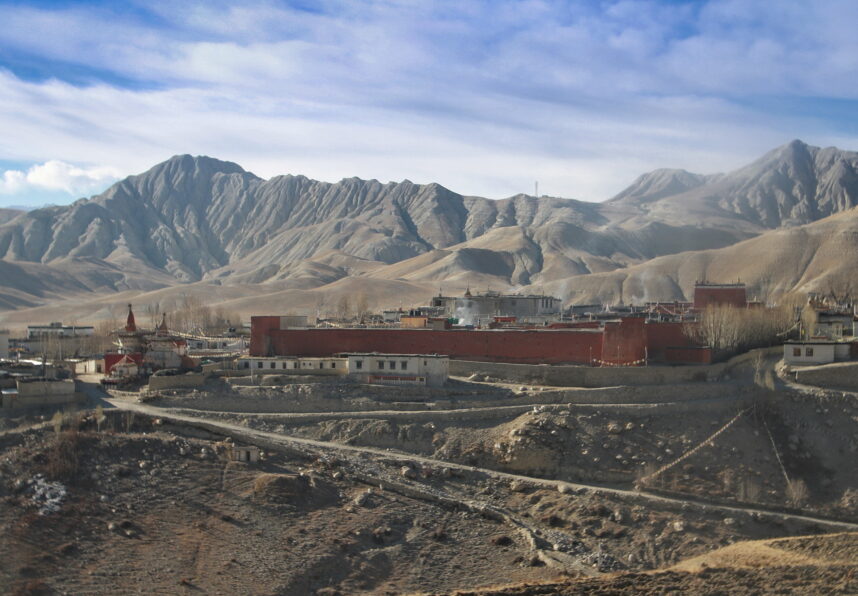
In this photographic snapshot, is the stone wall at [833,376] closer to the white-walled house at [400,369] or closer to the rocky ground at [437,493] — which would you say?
the rocky ground at [437,493]

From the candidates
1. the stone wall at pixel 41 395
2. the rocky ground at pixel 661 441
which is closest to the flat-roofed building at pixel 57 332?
the stone wall at pixel 41 395

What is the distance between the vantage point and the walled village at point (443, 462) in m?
27.9

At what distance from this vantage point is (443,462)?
38.0m

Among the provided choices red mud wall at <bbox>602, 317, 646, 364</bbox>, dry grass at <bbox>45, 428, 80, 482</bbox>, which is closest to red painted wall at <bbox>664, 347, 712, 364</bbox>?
Answer: red mud wall at <bbox>602, 317, 646, 364</bbox>

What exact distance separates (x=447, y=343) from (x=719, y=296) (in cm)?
2275

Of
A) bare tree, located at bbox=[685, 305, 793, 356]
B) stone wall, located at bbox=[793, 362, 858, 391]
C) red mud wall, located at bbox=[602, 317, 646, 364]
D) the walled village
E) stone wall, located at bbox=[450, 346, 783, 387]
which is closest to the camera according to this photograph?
the walled village

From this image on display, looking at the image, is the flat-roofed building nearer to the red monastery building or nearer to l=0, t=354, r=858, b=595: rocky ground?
the red monastery building

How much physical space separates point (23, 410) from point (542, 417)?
2146cm

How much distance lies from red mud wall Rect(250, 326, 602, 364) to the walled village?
119 mm

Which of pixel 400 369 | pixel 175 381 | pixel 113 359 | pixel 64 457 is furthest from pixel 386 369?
pixel 64 457

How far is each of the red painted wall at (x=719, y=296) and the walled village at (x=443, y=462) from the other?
303 inches

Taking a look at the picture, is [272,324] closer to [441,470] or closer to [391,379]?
[391,379]

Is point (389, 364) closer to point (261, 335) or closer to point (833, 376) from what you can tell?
point (261, 335)

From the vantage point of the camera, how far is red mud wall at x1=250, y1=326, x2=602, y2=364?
49250 millimetres
